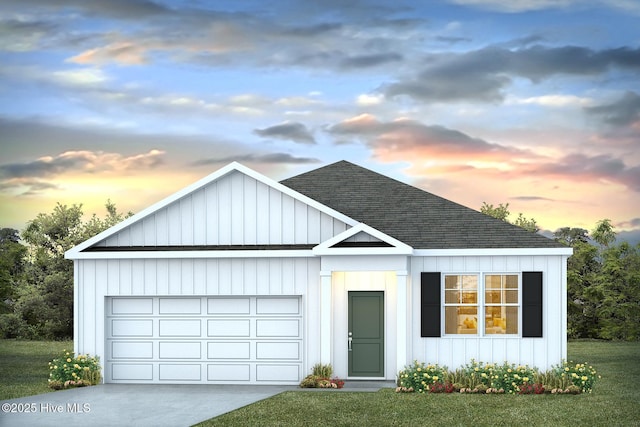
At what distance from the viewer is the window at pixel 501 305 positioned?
864 inches

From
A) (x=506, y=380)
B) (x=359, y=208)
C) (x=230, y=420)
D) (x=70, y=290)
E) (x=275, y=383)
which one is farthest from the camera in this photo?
(x=70, y=290)

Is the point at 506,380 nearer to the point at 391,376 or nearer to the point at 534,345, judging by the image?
the point at 534,345

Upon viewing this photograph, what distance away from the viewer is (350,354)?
2238cm

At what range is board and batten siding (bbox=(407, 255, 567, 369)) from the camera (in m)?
21.7

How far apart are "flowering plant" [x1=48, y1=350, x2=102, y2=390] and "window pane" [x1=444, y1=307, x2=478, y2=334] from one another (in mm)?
8849

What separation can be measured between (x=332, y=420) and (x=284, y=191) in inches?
293

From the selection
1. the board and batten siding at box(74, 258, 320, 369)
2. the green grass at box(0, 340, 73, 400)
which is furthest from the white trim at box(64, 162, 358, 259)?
the green grass at box(0, 340, 73, 400)

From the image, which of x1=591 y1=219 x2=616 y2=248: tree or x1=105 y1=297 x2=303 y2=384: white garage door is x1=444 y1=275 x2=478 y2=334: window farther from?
x1=591 y1=219 x2=616 y2=248: tree

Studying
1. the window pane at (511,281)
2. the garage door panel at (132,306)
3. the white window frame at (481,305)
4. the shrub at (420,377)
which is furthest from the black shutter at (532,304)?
the garage door panel at (132,306)

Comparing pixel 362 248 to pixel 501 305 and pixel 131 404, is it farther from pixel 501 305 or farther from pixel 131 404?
pixel 131 404

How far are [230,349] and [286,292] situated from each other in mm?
2097

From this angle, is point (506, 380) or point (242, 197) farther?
point (242, 197)

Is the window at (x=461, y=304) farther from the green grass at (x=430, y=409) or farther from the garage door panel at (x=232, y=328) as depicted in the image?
the garage door panel at (x=232, y=328)

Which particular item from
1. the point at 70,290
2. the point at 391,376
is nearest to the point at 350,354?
the point at 391,376
